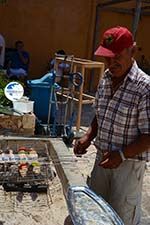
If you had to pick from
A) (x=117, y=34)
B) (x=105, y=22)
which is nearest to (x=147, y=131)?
(x=117, y=34)

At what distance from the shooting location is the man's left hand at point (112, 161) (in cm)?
252

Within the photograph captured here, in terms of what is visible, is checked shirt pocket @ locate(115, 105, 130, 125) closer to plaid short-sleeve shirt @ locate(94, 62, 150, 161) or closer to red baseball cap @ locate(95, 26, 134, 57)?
plaid short-sleeve shirt @ locate(94, 62, 150, 161)

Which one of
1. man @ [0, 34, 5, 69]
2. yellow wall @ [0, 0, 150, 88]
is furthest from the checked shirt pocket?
yellow wall @ [0, 0, 150, 88]

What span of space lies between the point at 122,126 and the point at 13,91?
3305mm

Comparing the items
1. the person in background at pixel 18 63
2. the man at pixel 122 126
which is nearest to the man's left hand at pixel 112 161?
the man at pixel 122 126

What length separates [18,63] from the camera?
9.34 meters

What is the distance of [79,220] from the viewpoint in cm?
236

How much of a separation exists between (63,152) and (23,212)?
740mm

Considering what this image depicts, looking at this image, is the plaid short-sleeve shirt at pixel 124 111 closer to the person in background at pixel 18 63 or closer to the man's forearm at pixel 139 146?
the man's forearm at pixel 139 146

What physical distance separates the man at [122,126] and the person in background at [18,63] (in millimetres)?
6251

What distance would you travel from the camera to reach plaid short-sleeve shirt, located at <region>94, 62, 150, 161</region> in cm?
247

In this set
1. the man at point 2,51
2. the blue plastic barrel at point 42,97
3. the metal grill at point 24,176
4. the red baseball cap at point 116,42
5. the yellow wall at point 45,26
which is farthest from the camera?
the yellow wall at point 45,26

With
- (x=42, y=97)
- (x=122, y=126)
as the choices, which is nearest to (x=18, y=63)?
(x=42, y=97)

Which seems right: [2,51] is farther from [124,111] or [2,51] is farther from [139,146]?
[139,146]
